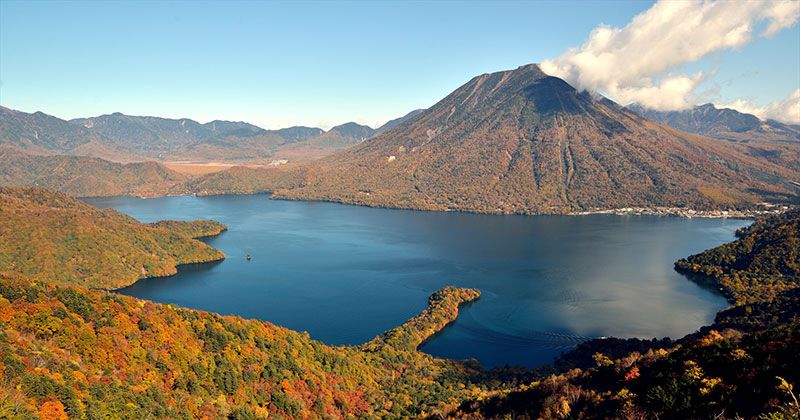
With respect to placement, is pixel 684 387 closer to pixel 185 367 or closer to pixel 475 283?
pixel 185 367

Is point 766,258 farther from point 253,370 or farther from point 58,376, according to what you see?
point 58,376

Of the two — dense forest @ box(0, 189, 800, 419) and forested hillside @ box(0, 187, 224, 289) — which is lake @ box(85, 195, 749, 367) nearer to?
forested hillside @ box(0, 187, 224, 289)

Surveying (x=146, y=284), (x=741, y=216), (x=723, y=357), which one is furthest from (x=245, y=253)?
(x=741, y=216)

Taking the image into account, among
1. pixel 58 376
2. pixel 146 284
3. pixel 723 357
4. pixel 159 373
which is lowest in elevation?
pixel 146 284

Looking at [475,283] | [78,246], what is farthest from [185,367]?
[78,246]

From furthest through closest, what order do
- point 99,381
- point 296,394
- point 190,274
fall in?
1. point 190,274
2. point 296,394
3. point 99,381

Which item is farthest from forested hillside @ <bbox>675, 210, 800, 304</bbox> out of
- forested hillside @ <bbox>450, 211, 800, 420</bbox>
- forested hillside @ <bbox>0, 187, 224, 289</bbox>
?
forested hillside @ <bbox>0, 187, 224, 289</bbox>
